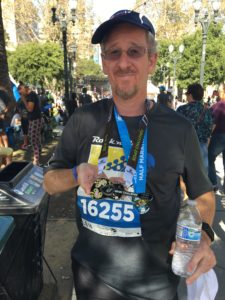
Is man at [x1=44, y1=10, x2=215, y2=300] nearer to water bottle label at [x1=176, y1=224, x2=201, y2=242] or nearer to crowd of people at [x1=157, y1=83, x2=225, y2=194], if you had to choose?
water bottle label at [x1=176, y1=224, x2=201, y2=242]

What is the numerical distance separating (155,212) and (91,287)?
49cm

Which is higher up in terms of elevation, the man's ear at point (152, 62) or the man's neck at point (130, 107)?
the man's ear at point (152, 62)

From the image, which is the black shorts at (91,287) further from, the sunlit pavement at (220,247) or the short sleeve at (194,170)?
the sunlit pavement at (220,247)

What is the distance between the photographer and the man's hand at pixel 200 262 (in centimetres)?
138

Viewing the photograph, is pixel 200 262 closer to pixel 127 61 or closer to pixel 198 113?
pixel 127 61

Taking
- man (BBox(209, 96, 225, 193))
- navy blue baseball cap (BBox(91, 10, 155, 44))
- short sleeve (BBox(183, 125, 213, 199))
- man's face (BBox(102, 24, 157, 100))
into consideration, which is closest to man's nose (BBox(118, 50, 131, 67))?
man's face (BBox(102, 24, 157, 100))

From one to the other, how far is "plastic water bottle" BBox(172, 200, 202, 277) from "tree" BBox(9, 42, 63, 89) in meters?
26.8

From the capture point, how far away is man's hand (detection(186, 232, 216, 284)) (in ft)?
4.52

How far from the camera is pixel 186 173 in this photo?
1.57 meters

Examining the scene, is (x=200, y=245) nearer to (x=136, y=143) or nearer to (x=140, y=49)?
(x=136, y=143)

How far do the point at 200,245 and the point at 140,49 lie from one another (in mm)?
914

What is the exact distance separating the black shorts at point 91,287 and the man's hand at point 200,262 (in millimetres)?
346

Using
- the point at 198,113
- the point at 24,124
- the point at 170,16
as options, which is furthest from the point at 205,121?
the point at 170,16

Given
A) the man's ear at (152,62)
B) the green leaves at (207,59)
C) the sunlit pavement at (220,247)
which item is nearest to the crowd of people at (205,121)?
the sunlit pavement at (220,247)
